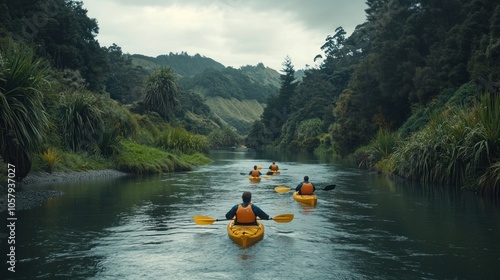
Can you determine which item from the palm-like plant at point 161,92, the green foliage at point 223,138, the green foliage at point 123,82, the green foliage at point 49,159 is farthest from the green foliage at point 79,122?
the green foliage at point 223,138

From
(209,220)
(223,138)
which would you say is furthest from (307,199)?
(223,138)

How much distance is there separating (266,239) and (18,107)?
10356mm

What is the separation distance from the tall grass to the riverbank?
58.6ft

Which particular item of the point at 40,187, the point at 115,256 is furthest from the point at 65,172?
the point at 115,256

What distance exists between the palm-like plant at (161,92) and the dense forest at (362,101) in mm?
129

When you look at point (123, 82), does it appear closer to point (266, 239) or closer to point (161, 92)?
point (161, 92)

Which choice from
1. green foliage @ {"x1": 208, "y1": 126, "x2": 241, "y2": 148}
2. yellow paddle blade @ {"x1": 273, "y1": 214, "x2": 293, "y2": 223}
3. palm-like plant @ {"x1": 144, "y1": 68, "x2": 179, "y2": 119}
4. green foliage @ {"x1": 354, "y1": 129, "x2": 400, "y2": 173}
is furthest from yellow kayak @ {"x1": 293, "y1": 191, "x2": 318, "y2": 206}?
green foliage @ {"x1": 208, "y1": 126, "x2": 241, "y2": 148}

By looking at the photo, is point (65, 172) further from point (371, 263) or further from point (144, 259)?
point (371, 263)

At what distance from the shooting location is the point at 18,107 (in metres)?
16.0

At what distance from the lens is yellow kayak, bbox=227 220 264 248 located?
1121cm

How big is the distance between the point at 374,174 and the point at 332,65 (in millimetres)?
77691

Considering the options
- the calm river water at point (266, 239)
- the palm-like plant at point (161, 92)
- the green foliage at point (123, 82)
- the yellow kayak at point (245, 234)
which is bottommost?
the calm river water at point (266, 239)

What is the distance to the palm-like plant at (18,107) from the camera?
15.8m

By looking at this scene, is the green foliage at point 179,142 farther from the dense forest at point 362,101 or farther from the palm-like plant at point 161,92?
the palm-like plant at point 161,92
